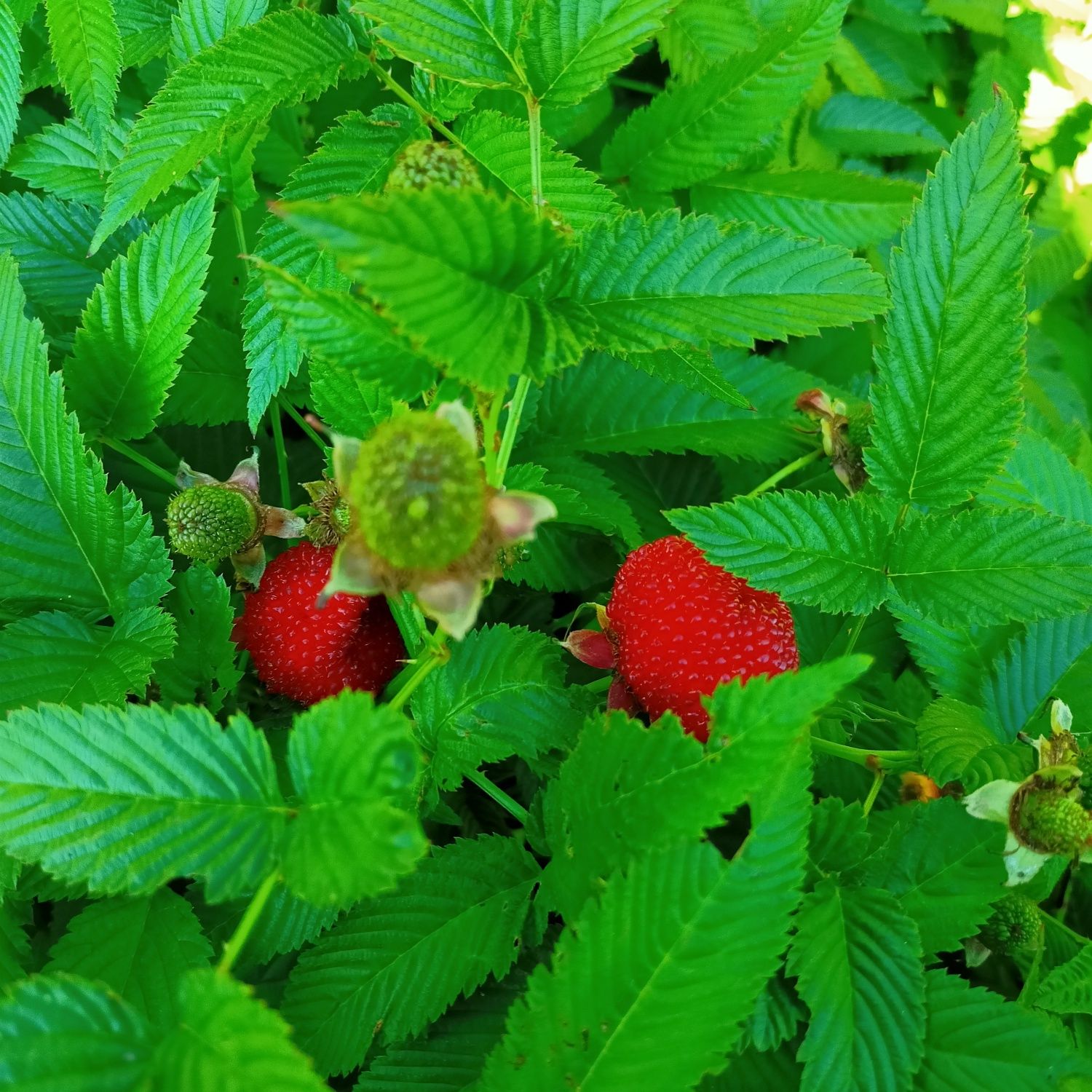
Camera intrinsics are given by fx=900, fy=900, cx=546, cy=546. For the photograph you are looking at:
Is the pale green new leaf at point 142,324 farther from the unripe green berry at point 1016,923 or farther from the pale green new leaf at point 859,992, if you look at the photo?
the unripe green berry at point 1016,923

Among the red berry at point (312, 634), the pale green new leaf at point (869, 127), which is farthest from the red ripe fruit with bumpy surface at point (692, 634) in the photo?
the pale green new leaf at point (869, 127)

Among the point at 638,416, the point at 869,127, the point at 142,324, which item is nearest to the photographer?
the point at 142,324

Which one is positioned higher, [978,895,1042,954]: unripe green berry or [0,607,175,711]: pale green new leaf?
[0,607,175,711]: pale green new leaf

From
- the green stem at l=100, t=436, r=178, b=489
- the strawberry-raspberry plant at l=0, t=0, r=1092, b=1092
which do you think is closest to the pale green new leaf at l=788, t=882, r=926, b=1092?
the strawberry-raspberry plant at l=0, t=0, r=1092, b=1092

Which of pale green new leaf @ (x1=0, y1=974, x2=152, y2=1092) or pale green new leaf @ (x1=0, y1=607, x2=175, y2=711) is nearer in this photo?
pale green new leaf @ (x1=0, y1=974, x2=152, y2=1092)

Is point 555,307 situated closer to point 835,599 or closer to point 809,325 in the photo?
point 809,325

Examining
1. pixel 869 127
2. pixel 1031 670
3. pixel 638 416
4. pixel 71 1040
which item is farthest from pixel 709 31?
pixel 71 1040

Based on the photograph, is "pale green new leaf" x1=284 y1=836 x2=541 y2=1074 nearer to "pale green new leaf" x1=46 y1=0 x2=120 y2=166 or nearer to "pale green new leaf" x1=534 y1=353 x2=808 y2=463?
"pale green new leaf" x1=534 y1=353 x2=808 y2=463

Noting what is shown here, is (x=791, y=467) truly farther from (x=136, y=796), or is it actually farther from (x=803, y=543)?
(x=136, y=796)

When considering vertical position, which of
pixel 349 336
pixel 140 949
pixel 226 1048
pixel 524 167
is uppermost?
pixel 524 167
